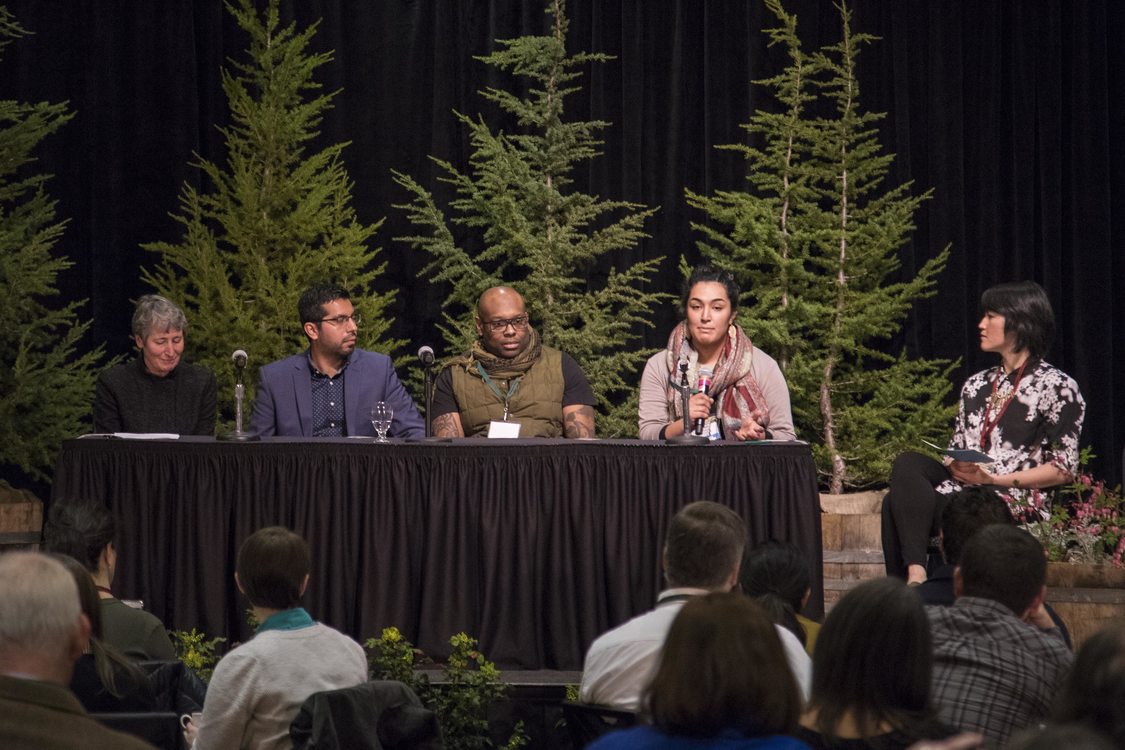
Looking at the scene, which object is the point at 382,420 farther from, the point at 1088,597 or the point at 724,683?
the point at 724,683

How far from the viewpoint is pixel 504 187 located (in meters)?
7.73

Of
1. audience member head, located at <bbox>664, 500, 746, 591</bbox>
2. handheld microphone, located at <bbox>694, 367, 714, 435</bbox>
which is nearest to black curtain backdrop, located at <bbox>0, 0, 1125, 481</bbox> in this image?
handheld microphone, located at <bbox>694, 367, 714, 435</bbox>

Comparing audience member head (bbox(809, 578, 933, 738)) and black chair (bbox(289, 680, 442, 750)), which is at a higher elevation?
audience member head (bbox(809, 578, 933, 738))

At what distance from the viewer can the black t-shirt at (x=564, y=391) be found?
6.18m

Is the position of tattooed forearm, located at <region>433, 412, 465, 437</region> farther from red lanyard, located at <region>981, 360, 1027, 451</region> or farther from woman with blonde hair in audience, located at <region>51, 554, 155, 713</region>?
woman with blonde hair in audience, located at <region>51, 554, 155, 713</region>

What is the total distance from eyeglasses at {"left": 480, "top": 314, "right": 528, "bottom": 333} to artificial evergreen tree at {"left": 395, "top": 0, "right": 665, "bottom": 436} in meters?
1.49

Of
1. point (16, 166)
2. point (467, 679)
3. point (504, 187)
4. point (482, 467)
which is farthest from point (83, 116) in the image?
point (467, 679)

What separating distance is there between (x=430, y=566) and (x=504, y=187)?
309cm

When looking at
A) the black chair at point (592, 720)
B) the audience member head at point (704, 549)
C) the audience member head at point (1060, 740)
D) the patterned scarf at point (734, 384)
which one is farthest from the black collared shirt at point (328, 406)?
the audience member head at point (1060, 740)

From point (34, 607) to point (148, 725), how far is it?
0.79m

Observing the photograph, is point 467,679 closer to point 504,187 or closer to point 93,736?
point 93,736

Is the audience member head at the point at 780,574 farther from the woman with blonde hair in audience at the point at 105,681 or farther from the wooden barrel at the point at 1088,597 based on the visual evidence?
the wooden barrel at the point at 1088,597

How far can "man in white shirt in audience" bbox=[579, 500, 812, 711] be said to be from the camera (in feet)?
9.80

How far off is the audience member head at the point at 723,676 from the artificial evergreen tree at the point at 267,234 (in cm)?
575
